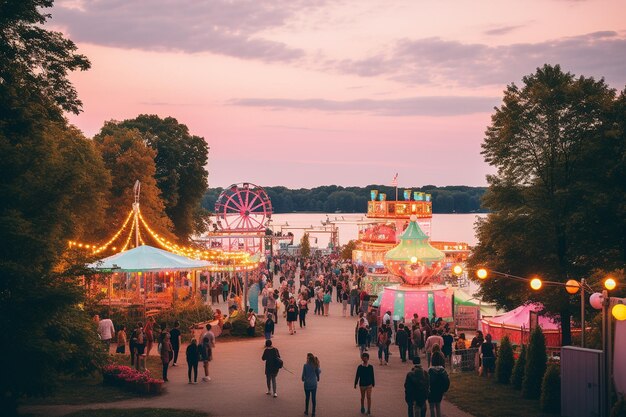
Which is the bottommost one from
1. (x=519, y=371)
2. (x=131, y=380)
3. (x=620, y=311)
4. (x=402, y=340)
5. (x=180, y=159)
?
(x=131, y=380)

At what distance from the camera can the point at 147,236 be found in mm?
42250

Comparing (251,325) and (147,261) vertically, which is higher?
(147,261)

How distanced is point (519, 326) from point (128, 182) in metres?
24.1

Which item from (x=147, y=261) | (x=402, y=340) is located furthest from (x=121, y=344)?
(x=402, y=340)

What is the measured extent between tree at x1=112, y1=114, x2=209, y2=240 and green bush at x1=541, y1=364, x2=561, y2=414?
39049 mm

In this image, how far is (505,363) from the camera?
21656 millimetres

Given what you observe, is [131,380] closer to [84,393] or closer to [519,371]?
[84,393]

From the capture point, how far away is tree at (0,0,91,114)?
1766 centimetres

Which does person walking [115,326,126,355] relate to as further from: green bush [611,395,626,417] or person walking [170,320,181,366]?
green bush [611,395,626,417]

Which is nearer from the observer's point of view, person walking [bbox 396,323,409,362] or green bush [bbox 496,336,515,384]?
green bush [bbox 496,336,515,384]

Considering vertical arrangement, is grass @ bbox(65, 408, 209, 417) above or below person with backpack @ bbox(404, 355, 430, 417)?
below

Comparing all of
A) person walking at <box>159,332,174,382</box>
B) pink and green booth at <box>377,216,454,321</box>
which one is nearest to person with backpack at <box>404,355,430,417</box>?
person walking at <box>159,332,174,382</box>

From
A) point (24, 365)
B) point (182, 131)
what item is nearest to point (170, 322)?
point (24, 365)

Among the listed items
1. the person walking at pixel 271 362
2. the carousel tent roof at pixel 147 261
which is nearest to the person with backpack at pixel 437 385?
the person walking at pixel 271 362
